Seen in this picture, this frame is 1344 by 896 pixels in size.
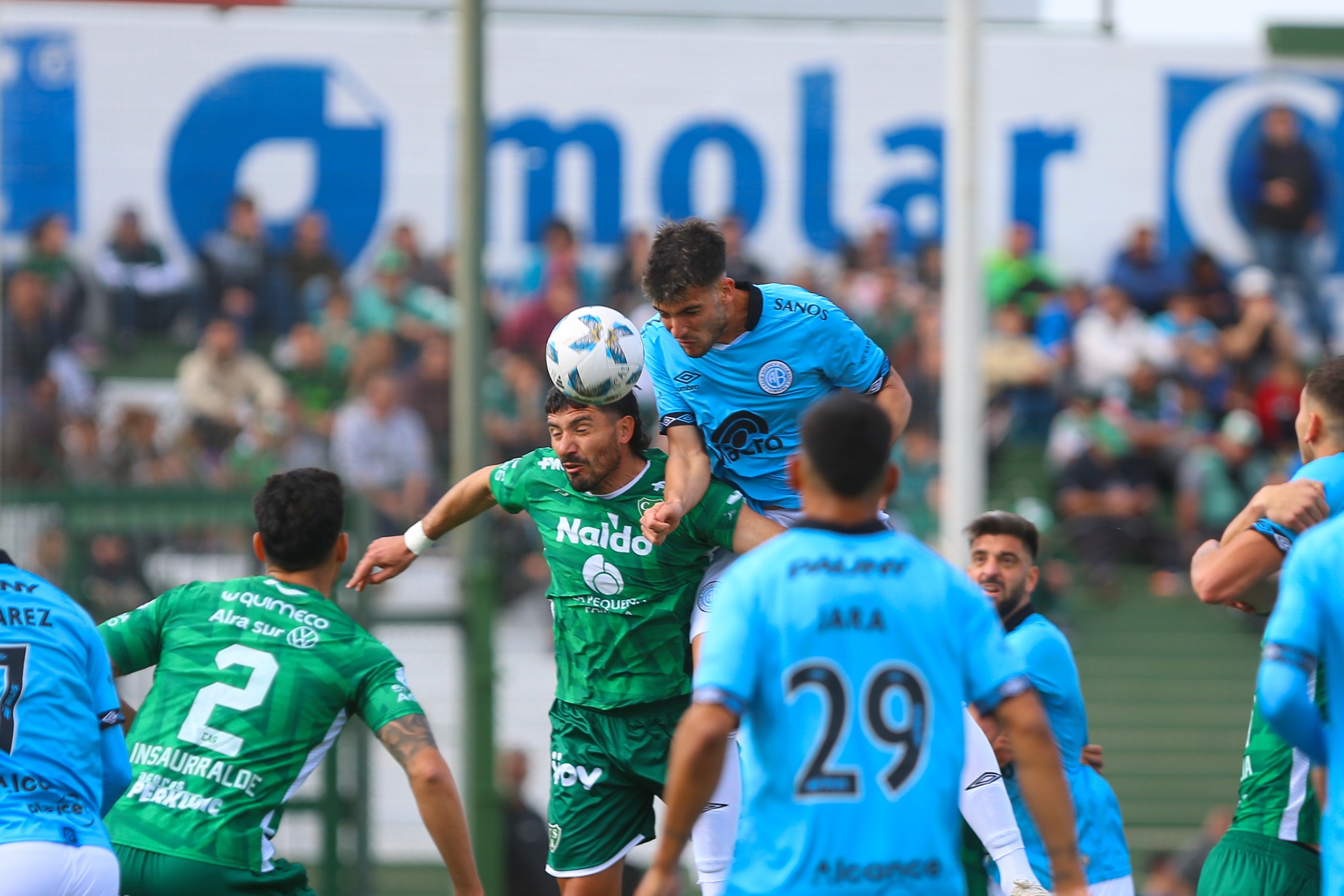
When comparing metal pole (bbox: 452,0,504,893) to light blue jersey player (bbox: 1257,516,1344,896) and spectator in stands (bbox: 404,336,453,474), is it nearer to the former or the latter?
spectator in stands (bbox: 404,336,453,474)

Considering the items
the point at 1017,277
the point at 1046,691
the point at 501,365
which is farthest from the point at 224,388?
the point at 1046,691

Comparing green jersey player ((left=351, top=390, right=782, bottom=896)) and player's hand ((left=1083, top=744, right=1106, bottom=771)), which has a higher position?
green jersey player ((left=351, top=390, right=782, bottom=896))

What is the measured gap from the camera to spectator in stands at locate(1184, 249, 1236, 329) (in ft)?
58.1

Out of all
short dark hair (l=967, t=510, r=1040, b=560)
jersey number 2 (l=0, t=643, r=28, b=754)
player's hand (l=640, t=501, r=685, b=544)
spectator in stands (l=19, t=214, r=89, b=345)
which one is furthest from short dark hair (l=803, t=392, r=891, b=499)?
spectator in stands (l=19, t=214, r=89, b=345)

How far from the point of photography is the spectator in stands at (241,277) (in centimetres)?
1595

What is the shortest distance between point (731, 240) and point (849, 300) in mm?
1298

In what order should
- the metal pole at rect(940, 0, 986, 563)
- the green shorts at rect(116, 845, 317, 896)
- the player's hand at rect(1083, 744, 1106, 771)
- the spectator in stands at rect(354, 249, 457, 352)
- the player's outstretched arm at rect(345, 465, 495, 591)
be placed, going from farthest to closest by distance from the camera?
the spectator in stands at rect(354, 249, 457, 352)
the metal pole at rect(940, 0, 986, 563)
the player's hand at rect(1083, 744, 1106, 771)
the player's outstretched arm at rect(345, 465, 495, 591)
the green shorts at rect(116, 845, 317, 896)

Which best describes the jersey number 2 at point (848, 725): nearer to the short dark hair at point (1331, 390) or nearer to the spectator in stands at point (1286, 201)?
the short dark hair at point (1331, 390)

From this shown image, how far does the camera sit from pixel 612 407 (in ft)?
20.3

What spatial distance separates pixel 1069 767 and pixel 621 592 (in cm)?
185

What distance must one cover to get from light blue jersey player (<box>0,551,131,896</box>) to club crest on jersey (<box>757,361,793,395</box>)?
8.37ft

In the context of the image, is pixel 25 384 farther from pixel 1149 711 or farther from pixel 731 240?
pixel 1149 711

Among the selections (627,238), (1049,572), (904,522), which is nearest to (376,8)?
(627,238)

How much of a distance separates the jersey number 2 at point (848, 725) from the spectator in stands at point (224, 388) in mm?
10645
